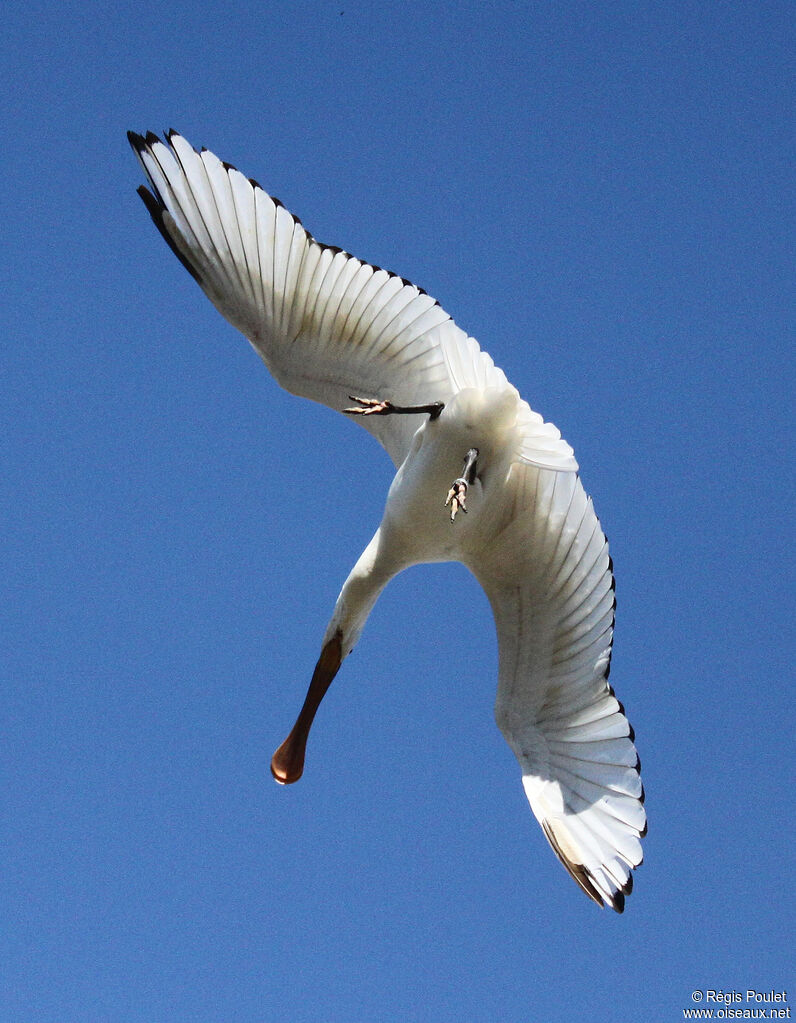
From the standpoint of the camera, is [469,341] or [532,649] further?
[532,649]

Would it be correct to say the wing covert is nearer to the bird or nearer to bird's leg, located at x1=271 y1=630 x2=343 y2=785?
the bird

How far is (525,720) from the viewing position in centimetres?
875

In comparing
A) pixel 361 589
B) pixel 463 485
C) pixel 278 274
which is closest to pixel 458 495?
pixel 463 485

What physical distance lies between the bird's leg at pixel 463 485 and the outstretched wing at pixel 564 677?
1.67 ft

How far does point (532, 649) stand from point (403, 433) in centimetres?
152

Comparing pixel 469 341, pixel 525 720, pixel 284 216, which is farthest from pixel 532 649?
→ pixel 284 216

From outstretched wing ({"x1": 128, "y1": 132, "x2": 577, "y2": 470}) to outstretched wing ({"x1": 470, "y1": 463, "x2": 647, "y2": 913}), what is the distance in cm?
95

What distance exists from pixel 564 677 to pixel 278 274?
2932 mm

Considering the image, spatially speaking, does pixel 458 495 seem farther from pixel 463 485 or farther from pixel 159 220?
pixel 159 220

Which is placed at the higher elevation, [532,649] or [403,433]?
[403,433]

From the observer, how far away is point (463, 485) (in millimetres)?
7406

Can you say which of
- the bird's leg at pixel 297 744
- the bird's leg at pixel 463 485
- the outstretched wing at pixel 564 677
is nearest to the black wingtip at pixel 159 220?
the bird's leg at pixel 463 485

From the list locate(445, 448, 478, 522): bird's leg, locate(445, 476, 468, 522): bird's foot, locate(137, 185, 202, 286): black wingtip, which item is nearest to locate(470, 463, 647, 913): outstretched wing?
locate(445, 448, 478, 522): bird's leg

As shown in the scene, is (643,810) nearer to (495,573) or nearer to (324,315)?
(495,573)
